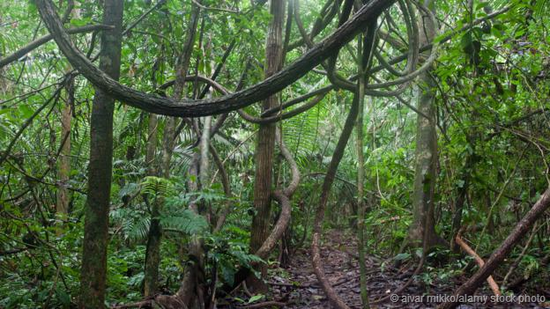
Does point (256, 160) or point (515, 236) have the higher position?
point (256, 160)

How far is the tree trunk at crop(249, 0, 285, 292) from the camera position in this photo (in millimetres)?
3111

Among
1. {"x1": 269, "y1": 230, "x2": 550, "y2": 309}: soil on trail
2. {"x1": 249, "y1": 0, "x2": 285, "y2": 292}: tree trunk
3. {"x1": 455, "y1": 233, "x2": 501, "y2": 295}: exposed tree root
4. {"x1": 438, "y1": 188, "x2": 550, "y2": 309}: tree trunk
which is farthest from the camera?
{"x1": 249, "y1": 0, "x2": 285, "y2": 292}: tree trunk

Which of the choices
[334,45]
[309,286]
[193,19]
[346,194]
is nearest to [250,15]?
[193,19]

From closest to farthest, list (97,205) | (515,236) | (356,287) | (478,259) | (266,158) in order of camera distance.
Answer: (97,205)
(515,236)
(478,259)
(266,158)
(356,287)

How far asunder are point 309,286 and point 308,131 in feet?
7.49

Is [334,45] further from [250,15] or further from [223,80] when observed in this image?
[223,80]

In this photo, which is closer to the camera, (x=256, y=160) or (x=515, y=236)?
(x=515, y=236)

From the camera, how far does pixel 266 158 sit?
10.5 feet

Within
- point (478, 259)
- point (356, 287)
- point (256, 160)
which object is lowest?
point (356, 287)

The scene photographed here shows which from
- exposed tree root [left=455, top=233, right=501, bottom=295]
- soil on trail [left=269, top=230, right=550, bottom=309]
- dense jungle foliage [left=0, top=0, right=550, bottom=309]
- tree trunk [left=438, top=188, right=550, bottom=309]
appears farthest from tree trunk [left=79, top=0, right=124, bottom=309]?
exposed tree root [left=455, top=233, right=501, bottom=295]

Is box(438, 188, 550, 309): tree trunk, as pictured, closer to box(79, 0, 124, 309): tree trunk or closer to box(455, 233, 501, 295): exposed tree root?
box(455, 233, 501, 295): exposed tree root

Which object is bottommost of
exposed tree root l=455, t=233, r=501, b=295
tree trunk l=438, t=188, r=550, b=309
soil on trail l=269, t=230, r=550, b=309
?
soil on trail l=269, t=230, r=550, b=309

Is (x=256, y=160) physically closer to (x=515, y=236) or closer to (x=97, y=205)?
(x=97, y=205)

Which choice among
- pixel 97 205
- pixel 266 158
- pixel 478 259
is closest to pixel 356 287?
pixel 478 259
